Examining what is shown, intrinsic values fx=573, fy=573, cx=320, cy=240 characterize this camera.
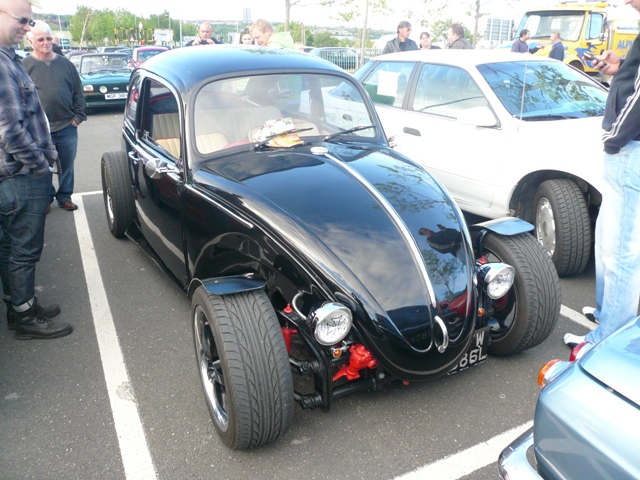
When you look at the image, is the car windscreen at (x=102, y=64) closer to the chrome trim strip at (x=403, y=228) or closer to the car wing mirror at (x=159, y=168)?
the car wing mirror at (x=159, y=168)

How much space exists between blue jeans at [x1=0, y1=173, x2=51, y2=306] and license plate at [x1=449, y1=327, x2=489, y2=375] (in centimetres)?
276

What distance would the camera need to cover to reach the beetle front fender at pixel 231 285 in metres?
2.66

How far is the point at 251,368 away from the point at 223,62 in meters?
2.28

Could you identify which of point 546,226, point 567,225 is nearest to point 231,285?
point 567,225

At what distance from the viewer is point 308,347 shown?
8.95 ft

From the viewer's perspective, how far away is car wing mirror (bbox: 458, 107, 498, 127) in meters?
5.05

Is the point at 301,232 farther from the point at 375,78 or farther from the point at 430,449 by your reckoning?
the point at 375,78

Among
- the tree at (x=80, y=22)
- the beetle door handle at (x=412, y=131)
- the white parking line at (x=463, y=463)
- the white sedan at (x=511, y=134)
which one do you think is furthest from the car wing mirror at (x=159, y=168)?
the tree at (x=80, y=22)

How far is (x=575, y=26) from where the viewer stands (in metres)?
16.3

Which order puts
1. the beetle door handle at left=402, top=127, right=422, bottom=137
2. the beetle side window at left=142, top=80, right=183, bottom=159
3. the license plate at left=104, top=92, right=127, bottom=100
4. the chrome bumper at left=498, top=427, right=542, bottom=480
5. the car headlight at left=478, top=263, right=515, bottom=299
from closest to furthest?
1. the chrome bumper at left=498, top=427, right=542, bottom=480
2. the car headlight at left=478, top=263, right=515, bottom=299
3. the beetle side window at left=142, top=80, right=183, bottom=159
4. the beetle door handle at left=402, top=127, right=422, bottom=137
5. the license plate at left=104, top=92, right=127, bottom=100

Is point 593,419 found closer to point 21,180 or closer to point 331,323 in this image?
point 331,323

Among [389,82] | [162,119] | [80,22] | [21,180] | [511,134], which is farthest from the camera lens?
[80,22]

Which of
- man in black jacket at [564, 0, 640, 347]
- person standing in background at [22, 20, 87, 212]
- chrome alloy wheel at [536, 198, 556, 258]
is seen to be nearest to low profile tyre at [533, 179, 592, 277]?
chrome alloy wheel at [536, 198, 556, 258]

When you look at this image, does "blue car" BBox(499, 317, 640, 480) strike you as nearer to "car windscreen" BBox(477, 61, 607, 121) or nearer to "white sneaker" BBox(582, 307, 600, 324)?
"white sneaker" BBox(582, 307, 600, 324)
